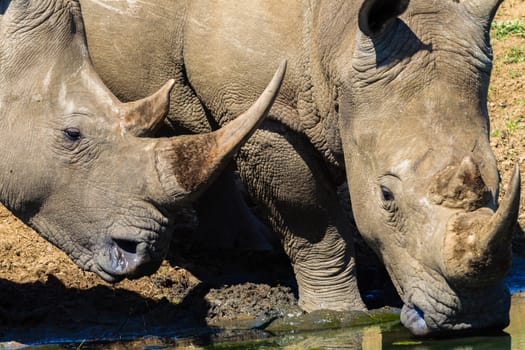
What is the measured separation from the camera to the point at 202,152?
7.85 metres

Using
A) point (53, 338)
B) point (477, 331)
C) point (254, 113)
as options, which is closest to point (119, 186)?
point (254, 113)

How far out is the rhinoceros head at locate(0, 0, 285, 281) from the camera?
8016mm

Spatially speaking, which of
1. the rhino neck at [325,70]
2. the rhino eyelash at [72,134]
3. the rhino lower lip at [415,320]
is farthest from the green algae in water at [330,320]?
the rhino eyelash at [72,134]

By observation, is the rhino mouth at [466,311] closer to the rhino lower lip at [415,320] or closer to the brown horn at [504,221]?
the rhino lower lip at [415,320]

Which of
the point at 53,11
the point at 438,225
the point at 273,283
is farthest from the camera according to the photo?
the point at 273,283

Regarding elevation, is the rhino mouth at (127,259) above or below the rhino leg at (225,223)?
above

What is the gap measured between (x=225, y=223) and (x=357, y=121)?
8.49 ft

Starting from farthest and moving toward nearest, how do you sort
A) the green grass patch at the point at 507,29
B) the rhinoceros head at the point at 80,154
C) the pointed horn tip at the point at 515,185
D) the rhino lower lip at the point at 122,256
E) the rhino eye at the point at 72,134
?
the green grass patch at the point at 507,29
the rhino eye at the point at 72,134
the rhino lower lip at the point at 122,256
the rhinoceros head at the point at 80,154
the pointed horn tip at the point at 515,185

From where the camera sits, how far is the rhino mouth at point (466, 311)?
7.77 m

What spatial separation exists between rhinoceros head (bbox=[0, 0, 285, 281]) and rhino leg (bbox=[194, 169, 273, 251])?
7.70 feet

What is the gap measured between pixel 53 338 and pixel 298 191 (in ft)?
5.58

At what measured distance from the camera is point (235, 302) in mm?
9570

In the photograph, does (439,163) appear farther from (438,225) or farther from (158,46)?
(158,46)

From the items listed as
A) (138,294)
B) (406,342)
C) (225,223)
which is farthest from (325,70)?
(225,223)
